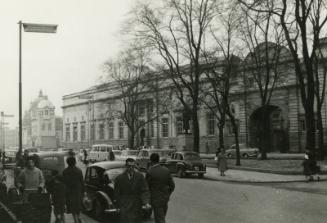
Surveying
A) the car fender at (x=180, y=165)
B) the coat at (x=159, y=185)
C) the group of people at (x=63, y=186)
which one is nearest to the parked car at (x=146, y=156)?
the car fender at (x=180, y=165)

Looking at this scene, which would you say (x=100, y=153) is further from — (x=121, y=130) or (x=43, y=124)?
(x=43, y=124)

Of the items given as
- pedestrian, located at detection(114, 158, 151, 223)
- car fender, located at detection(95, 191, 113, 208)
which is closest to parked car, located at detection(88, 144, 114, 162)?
car fender, located at detection(95, 191, 113, 208)

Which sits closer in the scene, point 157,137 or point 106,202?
point 106,202

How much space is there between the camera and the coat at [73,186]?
35.6 ft

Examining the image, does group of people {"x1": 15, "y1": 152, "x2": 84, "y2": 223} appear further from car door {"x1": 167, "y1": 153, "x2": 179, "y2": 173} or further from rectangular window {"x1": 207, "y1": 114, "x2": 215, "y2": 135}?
rectangular window {"x1": 207, "y1": 114, "x2": 215, "y2": 135}

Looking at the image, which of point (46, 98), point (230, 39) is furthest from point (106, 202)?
point (46, 98)

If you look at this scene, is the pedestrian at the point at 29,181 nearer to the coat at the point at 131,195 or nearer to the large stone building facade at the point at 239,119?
the coat at the point at 131,195

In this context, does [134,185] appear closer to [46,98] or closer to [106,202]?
[106,202]

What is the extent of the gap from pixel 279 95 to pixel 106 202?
4416 cm

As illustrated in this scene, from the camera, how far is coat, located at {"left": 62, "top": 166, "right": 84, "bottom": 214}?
10836 millimetres

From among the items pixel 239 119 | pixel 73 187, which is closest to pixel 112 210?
pixel 73 187

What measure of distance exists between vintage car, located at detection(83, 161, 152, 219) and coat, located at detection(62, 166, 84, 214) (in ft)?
3.19

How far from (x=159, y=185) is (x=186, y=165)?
17.8m

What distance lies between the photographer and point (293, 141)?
2032 inches
